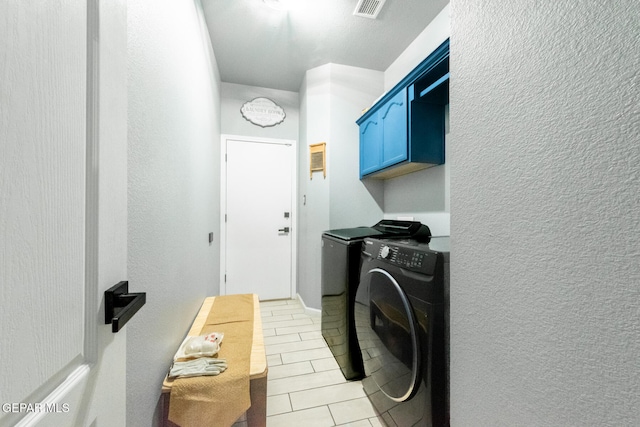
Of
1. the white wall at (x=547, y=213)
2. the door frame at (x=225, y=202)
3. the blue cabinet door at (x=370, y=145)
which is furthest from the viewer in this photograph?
the door frame at (x=225, y=202)

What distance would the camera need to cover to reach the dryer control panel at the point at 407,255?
98 cm

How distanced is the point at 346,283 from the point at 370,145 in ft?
4.61

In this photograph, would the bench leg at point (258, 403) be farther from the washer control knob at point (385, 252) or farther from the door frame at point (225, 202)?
the door frame at point (225, 202)

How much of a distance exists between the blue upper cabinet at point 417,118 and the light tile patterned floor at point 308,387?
5.45 feet

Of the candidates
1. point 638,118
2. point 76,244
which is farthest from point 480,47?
point 76,244

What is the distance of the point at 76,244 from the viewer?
400 millimetres

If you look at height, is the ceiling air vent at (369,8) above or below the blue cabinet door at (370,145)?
above

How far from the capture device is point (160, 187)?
3.34 ft

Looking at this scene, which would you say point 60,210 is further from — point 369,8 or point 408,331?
point 369,8

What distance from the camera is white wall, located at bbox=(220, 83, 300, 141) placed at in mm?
3018

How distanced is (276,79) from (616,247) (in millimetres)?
3190

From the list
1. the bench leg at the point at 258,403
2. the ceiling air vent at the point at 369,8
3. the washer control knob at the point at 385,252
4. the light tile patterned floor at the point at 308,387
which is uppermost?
the ceiling air vent at the point at 369,8

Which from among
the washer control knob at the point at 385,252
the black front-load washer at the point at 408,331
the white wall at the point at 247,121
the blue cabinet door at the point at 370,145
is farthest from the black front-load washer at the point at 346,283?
the white wall at the point at 247,121

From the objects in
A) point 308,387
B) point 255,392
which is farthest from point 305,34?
point 308,387
